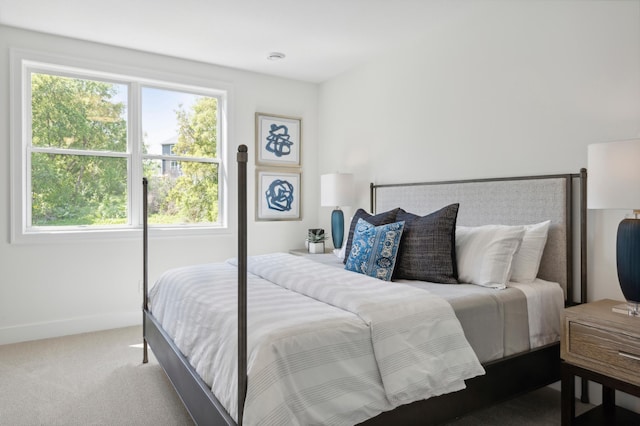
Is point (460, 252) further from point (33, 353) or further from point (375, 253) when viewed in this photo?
point (33, 353)

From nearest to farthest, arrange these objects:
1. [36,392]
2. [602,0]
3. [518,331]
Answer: [518,331]
[602,0]
[36,392]

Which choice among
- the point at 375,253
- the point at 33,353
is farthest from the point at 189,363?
the point at 33,353

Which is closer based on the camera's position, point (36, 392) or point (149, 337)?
point (36, 392)

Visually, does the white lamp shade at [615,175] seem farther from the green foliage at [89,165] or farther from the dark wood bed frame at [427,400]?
the green foliage at [89,165]

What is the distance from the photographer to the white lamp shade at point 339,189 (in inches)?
156

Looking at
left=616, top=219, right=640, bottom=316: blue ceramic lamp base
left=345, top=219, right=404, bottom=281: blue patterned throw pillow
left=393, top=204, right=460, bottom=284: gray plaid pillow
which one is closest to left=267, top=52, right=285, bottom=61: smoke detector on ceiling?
left=345, top=219, right=404, bottom=281: blue patterned throw pillow

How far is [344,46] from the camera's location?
368 centimetres

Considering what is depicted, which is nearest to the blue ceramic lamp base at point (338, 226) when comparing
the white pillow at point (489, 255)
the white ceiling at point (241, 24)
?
the white ceiling at point (241, 24)

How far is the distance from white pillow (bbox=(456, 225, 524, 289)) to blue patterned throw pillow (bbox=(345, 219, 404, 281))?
414mm

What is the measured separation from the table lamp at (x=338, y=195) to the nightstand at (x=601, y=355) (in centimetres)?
231

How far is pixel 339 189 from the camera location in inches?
156

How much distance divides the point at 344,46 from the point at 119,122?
2221 millimetres

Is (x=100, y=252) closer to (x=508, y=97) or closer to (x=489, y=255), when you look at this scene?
(x=489, y=255)

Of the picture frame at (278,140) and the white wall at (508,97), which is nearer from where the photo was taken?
the white wall at (508,97)
